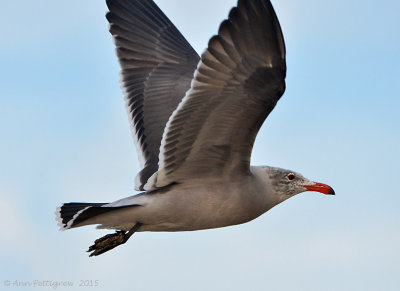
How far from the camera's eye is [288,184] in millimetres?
9375

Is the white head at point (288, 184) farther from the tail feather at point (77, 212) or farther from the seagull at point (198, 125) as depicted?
the tail feather at point (77, 212)

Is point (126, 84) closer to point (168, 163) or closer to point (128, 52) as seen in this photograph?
point (128, 52)

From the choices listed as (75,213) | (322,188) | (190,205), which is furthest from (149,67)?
(322,188)

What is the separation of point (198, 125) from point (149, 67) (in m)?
2.54

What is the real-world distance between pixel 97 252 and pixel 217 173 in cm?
173

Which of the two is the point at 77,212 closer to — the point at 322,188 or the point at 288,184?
the point at 288,184

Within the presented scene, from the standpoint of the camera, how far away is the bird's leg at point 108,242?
915 cm

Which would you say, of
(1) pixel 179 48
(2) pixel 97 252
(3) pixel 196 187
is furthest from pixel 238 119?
(1) pixel 179 48

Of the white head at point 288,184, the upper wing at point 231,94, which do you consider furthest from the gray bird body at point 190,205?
the white head at point 288,184

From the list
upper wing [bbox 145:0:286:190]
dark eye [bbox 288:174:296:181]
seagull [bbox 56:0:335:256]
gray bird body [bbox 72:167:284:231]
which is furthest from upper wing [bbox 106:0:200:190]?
dark eye [bbox 288:174:296:181]

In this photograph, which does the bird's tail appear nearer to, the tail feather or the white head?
the tail feather

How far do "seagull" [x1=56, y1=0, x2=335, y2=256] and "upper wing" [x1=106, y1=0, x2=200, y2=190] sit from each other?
15 millimetres

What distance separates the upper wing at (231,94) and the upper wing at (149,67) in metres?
1.09

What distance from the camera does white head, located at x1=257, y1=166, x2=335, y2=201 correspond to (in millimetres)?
9266
